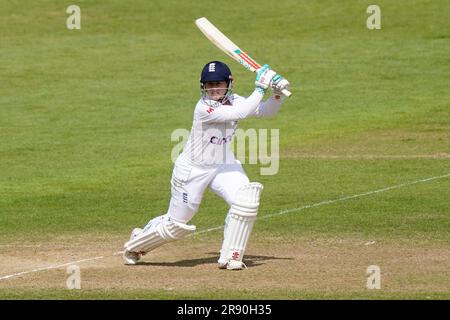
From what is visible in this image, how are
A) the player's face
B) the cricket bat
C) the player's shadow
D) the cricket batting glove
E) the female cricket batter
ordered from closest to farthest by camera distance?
the female cricket batter → the cricket batting glove → the player's face → the player's shadow → the cricket bat

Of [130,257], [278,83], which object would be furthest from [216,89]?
[130,257]

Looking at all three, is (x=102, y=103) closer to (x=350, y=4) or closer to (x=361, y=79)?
(x=361, y=79)

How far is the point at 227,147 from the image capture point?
13453 millimetres

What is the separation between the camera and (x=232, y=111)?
1302cm

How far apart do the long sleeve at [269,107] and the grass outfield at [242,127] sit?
1.66 m

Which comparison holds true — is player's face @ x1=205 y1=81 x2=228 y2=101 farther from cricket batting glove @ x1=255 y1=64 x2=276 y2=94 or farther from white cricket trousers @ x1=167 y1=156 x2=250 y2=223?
white cricket trousers @ x1=167 y1=156 x2=250 y2=223

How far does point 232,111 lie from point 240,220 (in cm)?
119

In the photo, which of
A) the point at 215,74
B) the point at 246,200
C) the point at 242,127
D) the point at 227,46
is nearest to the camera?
the point at 246,200

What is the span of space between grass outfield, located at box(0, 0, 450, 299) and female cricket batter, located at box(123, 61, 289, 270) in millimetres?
378

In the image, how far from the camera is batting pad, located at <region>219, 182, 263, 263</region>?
1286cm

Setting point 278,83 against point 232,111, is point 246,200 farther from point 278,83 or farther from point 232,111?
point 278,83

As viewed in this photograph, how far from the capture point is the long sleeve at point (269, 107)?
1351 centimetres

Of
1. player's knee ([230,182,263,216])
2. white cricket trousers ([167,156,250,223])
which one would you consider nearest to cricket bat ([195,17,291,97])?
white cricket trousers ([167,156,250,223])

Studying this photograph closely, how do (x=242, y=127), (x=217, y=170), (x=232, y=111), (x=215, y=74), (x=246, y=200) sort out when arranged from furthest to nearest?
1. (x=242, y=127)
2. (x=217, y=170)
3. (x=215, y=74)
4. (x=232, y=111)
5. (x=246, y=200)
